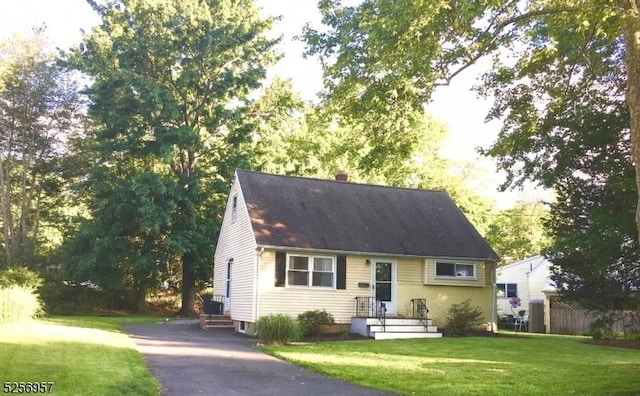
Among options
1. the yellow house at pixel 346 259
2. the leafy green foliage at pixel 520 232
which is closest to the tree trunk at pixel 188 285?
the yellow house at pixel 346 259

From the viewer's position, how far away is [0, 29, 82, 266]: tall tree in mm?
33594

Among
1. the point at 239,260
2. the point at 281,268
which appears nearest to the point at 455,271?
the point at 281,268

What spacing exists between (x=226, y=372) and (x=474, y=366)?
201 inches

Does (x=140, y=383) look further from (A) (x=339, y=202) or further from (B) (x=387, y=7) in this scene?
(A) (x=339, y=202)

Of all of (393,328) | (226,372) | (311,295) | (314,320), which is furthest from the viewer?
(311,295)

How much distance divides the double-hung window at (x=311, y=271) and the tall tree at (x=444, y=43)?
8.52 m

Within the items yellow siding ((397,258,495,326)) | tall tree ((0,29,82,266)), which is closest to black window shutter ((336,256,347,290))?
yellow siding ((397,258,495,326))

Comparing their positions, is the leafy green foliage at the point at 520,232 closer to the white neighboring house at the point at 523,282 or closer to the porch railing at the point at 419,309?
the white neighboring house at the point at 523,282

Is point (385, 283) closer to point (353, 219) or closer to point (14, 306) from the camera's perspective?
point (353, 219)

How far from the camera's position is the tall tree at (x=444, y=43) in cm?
960

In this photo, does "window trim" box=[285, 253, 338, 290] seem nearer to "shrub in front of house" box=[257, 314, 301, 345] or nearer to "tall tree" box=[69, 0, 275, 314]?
"shrub in front of house" box=[257, 314, 301, 345]

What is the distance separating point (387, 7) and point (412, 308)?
14.1 meters

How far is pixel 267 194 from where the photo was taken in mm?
22672

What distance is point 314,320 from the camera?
1998 centimetres
